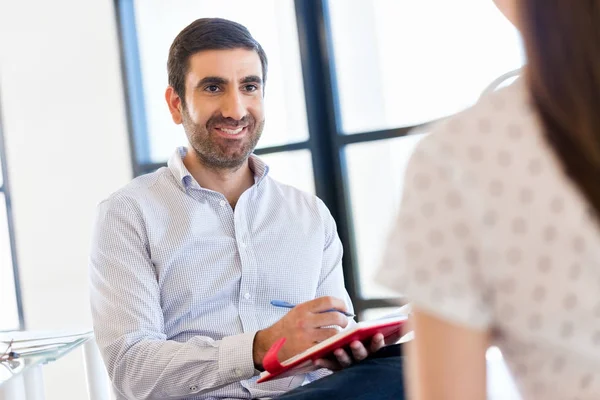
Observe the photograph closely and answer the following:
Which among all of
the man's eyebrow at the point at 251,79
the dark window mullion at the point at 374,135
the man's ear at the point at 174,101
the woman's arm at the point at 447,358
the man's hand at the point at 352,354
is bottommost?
the man's hand at the point at 352,354

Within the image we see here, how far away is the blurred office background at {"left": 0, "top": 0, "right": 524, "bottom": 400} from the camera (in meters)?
3.37

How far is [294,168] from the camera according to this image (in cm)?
366

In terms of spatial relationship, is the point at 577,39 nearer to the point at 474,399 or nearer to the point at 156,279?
the point at 474,399

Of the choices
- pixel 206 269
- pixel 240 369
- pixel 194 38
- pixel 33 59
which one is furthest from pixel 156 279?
pixel 33 59

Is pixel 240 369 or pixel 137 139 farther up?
pixel 137 139

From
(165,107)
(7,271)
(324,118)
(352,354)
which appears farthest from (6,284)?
(352,354)

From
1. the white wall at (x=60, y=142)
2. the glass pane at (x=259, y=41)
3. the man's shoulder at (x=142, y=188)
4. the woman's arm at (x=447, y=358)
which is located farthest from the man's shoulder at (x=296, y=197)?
the white wall at (x=60, y=142)

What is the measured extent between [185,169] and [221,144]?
127 millimetres

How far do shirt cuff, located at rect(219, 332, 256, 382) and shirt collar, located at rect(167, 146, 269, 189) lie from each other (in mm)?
498

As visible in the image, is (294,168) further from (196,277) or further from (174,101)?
(196,277)

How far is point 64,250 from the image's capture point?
4023 mm

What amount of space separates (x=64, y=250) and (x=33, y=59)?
0.96 metres

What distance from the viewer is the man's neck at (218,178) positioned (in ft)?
7.32

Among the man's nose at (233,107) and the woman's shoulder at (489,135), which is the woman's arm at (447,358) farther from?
the man's nose at (233,107)
